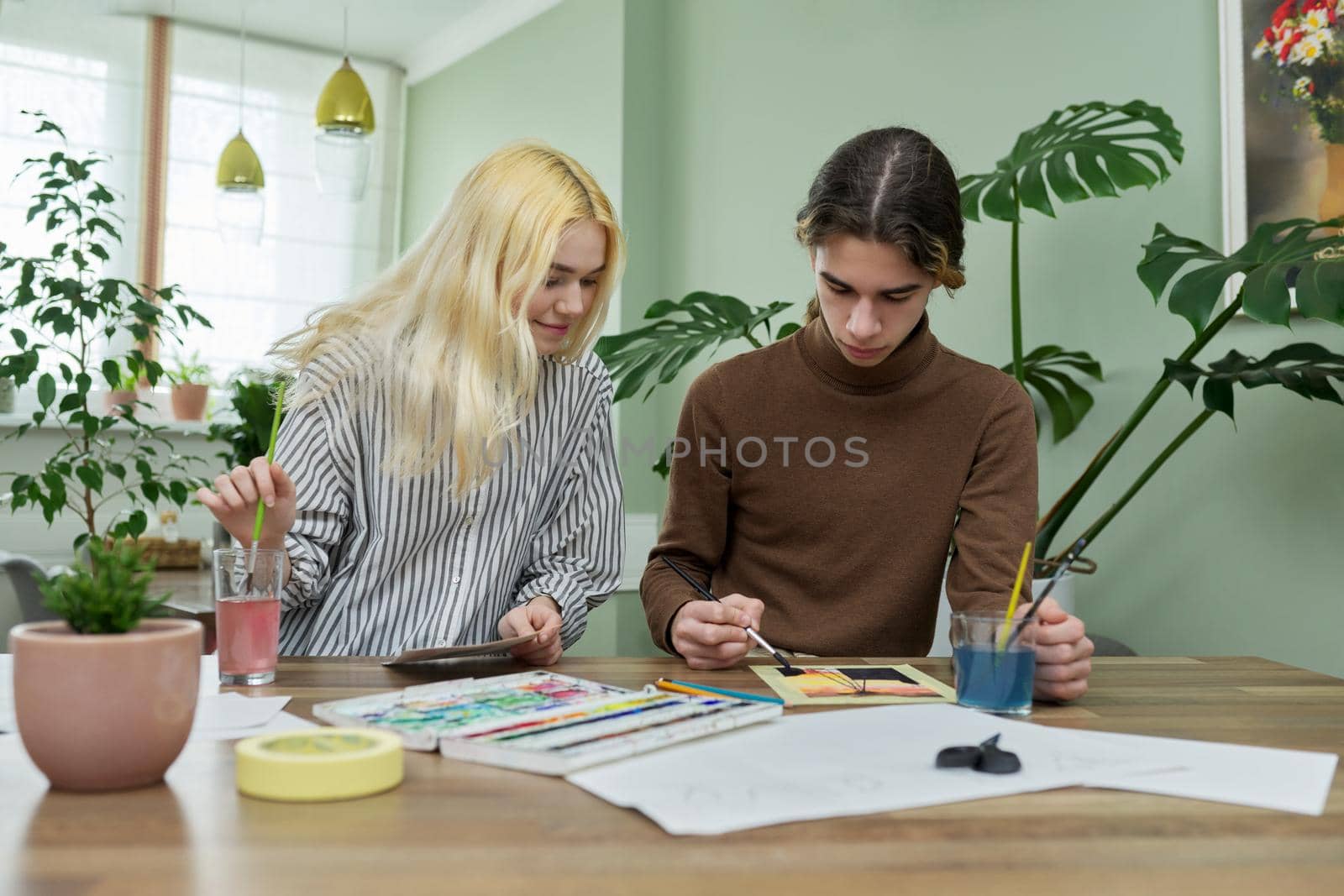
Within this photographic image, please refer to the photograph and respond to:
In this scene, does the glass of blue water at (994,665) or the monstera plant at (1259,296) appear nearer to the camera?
the glass of blue water at (994,665)

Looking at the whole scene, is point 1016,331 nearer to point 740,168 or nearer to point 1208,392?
point 1208,392

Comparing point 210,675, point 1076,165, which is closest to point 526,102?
point 1076,165

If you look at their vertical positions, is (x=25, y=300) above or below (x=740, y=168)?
below

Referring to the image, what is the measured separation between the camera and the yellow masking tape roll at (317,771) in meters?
0.75

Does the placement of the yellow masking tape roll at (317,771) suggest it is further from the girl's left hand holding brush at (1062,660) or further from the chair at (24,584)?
the chair at (24,584)

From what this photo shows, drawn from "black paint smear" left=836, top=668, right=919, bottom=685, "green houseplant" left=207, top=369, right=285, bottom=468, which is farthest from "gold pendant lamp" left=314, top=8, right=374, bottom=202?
Answer: "black paint smear" left=836, top=668, right=919, bottom=685

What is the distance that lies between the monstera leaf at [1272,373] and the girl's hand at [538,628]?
118cm

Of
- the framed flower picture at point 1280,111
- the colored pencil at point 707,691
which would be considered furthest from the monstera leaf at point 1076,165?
the colored pencil at point 707,691

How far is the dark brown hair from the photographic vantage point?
5.08ft

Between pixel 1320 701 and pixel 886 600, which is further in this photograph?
pixel 886 600

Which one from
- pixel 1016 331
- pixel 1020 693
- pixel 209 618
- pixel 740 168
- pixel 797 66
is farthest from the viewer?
pixel 740 168

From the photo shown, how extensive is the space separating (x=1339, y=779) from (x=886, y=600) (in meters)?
0.87

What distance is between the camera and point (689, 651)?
51.6 inches

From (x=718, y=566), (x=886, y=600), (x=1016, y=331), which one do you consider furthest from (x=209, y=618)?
(x=1016, y=331)
